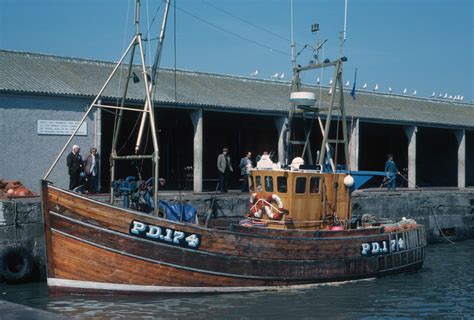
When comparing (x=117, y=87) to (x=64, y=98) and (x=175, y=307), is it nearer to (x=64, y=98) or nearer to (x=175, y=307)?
(x=64, y=98)

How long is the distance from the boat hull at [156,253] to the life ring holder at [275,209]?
0.65 m

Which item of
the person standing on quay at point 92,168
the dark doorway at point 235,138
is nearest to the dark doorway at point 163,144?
the dark doorway at point 235,138

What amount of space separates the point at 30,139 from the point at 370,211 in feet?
39.0

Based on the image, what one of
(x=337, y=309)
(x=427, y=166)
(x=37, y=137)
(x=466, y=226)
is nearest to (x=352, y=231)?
(x=337, y=309)

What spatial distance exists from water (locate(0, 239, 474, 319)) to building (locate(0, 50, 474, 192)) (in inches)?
154

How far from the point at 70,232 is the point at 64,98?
916cm

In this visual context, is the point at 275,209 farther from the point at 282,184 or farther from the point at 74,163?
the point at 74,163

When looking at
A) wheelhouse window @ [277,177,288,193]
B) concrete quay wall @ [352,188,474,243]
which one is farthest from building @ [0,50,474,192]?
concrete quay wall @ [352,188,474,243]

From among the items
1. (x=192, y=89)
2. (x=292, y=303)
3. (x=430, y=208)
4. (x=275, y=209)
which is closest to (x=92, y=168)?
(x=275, y=209)

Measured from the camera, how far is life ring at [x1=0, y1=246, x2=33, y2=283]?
13.9m

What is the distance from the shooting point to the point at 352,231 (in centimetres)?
1471

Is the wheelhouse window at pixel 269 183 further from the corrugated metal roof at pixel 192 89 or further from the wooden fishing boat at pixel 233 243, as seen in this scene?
the corrugated metal roof at pixel 192 89

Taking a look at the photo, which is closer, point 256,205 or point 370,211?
point 256,205

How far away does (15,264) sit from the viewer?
14.1 metres
